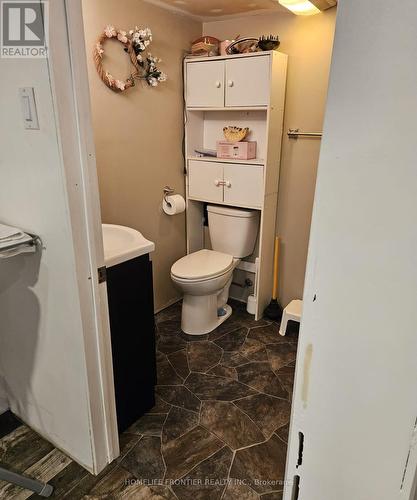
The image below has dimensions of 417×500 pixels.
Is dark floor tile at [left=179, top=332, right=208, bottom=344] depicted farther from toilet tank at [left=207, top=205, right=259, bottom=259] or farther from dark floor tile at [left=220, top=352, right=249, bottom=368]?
toilet tank at [left=207, top=205, right=259, bottom=259]

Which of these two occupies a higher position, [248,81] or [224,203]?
[248,81]

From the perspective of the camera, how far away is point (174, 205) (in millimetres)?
2641

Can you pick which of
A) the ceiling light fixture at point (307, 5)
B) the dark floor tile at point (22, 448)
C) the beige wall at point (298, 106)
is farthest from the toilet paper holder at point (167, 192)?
the dark floor tile at point (22, 448)

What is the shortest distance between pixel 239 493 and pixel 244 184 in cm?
184

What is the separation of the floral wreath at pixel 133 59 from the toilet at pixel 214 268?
1022mm

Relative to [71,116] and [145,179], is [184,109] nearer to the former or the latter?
[145,179]

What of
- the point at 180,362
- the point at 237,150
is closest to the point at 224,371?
the point at 180,362

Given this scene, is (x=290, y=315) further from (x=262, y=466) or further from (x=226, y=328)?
(x=262, y=466)

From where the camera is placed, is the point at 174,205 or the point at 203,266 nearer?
the point at 203,266

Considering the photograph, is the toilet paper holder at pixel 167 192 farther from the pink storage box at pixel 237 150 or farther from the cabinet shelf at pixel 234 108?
the cabinet shelf at pixel 234 108

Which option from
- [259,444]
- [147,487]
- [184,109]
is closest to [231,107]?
[184,109]

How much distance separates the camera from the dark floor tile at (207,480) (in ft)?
4.84

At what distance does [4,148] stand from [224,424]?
5.23ft

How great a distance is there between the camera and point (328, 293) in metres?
0.58
